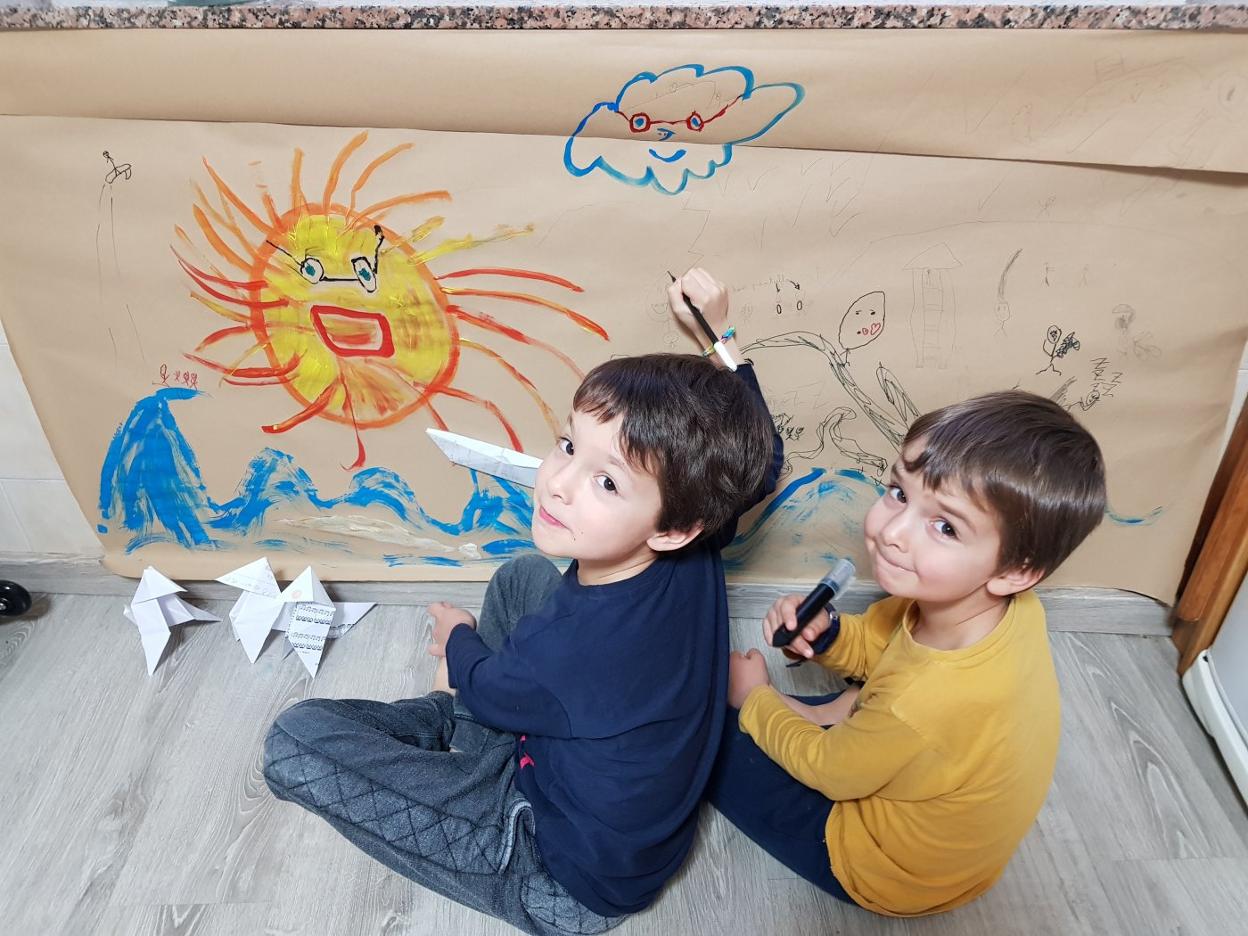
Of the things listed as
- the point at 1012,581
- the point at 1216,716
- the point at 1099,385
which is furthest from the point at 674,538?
the point at 1216,716

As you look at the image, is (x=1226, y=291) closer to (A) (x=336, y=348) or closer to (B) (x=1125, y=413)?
(B) (x=1125, y=413)

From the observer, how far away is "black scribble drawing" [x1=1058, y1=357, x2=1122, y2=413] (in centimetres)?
108

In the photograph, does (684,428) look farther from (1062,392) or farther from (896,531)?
(1062,392)

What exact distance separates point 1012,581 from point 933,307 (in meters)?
0.40

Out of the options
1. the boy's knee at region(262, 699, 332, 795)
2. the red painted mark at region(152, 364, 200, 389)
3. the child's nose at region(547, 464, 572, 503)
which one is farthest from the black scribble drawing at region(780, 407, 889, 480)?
the red painted mark at region(152, 364, 200, 389)

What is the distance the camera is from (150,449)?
3.94ft

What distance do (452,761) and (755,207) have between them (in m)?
0.75

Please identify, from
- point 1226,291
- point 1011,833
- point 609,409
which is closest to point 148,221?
point 609,409

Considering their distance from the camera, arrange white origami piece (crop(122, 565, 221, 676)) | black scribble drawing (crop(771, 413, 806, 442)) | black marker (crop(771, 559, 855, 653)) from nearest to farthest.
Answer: black marker (crop(771, 559, 855, 653)), black scribble drawing (crop(771, 413, 806, 442)), white origami piece (crop(122, 565, 221, 676))

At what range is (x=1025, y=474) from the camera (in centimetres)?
75

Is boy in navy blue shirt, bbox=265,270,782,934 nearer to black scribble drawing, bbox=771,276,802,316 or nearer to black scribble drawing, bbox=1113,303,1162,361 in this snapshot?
black scribble drawing, bbox=771,276,802,316

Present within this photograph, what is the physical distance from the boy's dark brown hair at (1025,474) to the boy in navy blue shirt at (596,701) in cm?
20

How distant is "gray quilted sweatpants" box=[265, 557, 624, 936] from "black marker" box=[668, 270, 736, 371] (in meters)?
0.55

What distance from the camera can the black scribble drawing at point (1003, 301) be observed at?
101 cm
